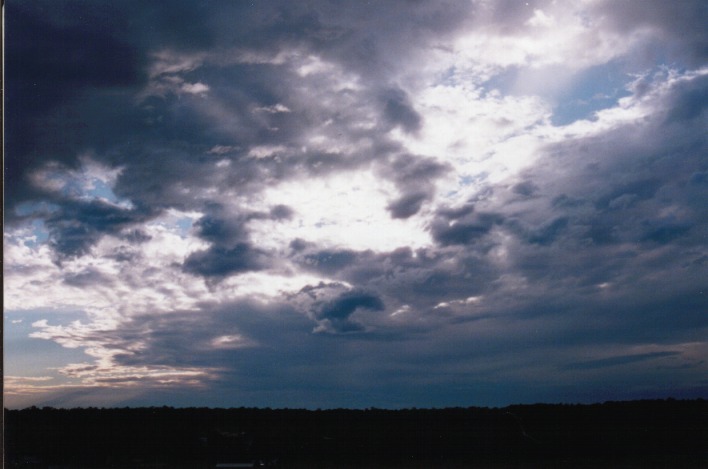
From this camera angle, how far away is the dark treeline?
26.9 m

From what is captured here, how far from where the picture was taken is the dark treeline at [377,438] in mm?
26916

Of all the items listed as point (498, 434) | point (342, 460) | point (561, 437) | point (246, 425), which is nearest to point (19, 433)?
point (246, 425)

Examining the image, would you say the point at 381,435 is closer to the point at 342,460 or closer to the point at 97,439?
the point at 342,460

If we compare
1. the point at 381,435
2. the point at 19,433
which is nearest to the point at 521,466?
the point at 381,435

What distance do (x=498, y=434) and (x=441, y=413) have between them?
6.10 metres

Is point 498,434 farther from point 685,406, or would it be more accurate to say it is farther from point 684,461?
point 685,406

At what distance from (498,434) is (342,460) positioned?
29.7 feet

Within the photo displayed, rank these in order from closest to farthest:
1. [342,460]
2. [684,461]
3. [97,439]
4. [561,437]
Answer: [684,461]
[342,460]
[561,437]
[97,439]

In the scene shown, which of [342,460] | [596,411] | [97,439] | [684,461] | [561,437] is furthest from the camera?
[596,411]

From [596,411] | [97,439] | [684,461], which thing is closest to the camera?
[684,461]

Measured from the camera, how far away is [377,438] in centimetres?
3191

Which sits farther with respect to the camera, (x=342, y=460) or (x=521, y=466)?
(x=342, y=460)

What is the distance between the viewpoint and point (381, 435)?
3272 cm

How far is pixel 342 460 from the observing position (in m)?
27.4
